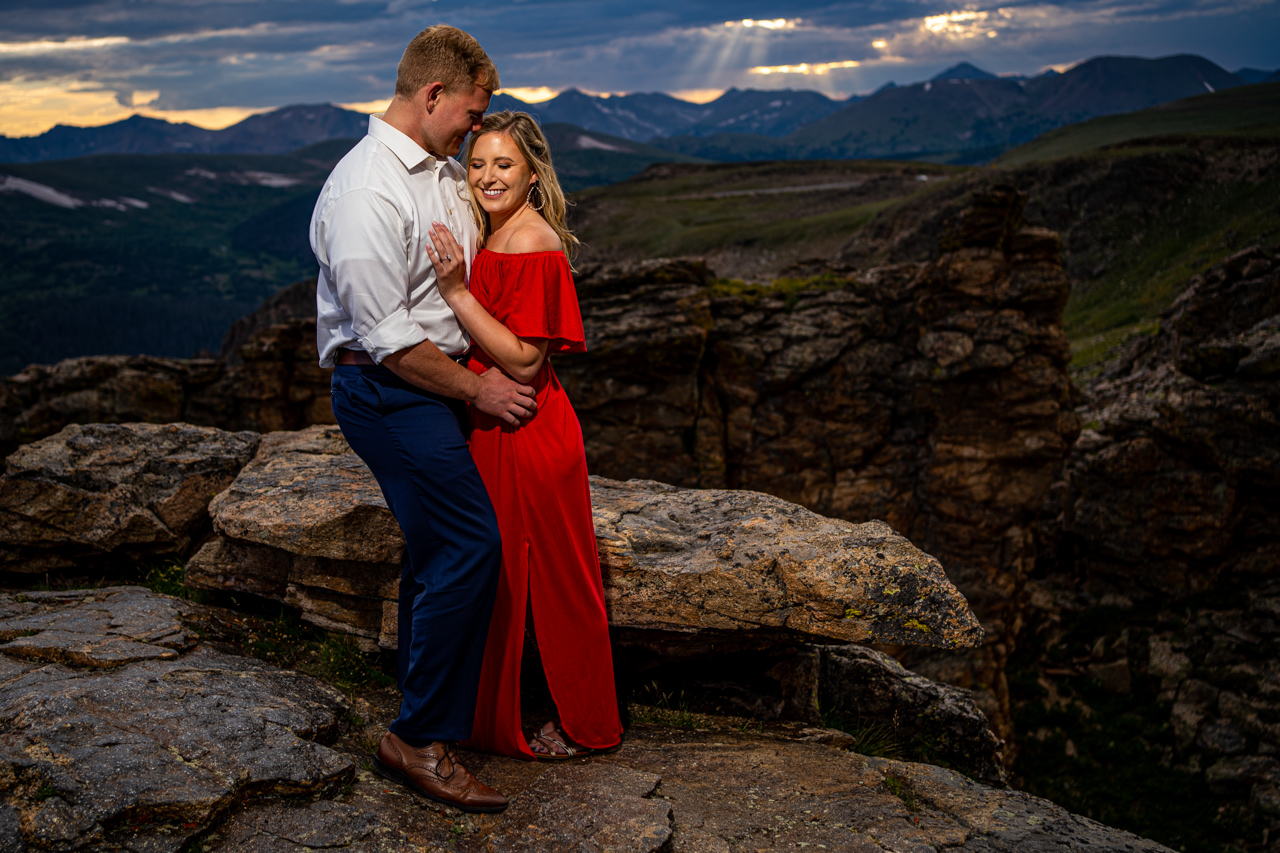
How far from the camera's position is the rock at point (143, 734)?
15.6 ft

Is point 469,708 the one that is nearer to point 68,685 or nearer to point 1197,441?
point 68,685

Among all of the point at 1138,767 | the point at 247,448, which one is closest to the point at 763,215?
the point at 1138,767

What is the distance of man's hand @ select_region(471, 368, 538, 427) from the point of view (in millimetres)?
6211

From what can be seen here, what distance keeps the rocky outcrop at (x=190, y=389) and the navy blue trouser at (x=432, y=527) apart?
29.0 m

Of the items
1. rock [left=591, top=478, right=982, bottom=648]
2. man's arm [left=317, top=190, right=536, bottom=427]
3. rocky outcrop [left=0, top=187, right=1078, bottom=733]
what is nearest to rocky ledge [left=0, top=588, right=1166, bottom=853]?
rock [left=591, top=478, right=982, bottom=648]

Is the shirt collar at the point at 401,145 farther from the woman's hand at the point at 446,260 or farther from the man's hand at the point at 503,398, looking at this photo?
the man's hand at the point at 503,398

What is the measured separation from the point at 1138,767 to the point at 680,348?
17580mm

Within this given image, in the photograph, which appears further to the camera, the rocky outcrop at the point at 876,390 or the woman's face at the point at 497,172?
the rocky outcrop at the point at 876,390

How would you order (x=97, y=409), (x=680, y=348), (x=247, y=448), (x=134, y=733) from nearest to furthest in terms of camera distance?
1. (x=134, y=733)
2. (x=247, y=448)
3. (x=680, y=348)
4. (x=97, y=409)

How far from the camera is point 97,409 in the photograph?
1250 inches

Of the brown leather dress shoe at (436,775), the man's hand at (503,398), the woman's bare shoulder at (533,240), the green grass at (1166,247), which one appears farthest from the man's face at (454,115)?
the green grass at (1166,247)

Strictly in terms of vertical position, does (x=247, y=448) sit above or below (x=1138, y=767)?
above

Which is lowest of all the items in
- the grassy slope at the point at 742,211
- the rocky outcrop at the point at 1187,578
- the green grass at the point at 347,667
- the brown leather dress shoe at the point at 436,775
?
the rocky outcrop at the point at 1187,578

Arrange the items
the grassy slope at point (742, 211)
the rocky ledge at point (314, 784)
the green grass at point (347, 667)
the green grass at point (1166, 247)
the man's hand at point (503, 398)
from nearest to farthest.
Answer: the rocky ledge at point (314, 784) → the man's hand at point (503, 398) → the green grass at point (347, 667) → the green grass at point (1166, 247) → the grassy slope at point (742, 211)
